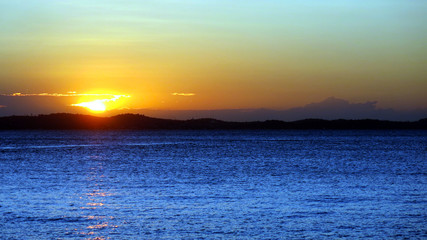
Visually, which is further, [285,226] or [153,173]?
[153,173]

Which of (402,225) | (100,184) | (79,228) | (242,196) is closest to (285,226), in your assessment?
(402,225)

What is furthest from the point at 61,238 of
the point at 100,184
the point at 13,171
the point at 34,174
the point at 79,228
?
the point at 13,171

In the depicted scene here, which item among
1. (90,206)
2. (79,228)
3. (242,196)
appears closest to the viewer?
(79,228)

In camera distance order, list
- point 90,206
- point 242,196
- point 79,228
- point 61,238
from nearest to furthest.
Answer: point 61,238
point 79,228
point 90,206
point 242,196

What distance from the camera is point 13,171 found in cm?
5853

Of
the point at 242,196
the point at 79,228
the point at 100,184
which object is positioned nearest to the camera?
the point at 79,228

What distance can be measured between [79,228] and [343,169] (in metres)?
41.4

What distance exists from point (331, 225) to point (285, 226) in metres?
1.93

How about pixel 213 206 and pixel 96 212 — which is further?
pixel 213 206

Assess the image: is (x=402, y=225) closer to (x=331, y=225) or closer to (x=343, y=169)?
(x=331, y=225)

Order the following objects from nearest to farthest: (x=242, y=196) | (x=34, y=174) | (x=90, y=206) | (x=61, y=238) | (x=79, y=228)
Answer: (x=61, y=238)
(x=79, y=228)
(x=90, y=206)
(x=242, y=196)
(x=34, y=174)

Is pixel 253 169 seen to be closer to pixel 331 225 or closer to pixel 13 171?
pixel 13 171

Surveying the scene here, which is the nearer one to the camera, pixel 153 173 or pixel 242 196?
pixel 242 196

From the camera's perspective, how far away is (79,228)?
1009 inches
